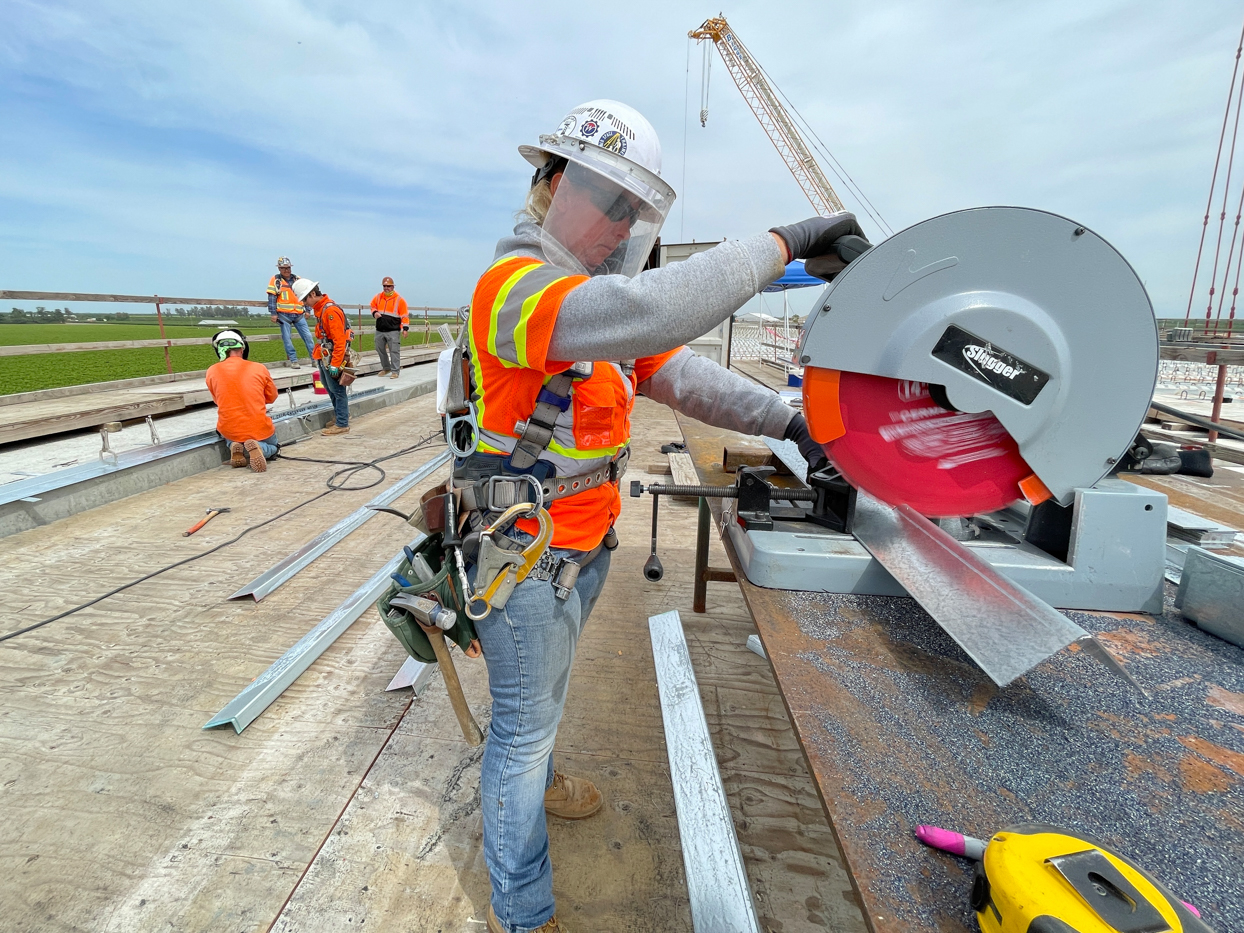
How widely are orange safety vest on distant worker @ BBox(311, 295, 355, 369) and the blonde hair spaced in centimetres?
567

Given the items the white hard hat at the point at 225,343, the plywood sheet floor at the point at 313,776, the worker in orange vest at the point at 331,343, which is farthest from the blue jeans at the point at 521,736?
the worker in orange vest at the point at 331,343

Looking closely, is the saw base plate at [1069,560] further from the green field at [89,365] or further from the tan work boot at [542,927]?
the green field at [89,365]

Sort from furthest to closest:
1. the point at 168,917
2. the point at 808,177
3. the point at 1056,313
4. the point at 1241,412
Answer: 1. the point at 808,177
2. the point at 1241,412
3. the point at 168,917
4. the point at 1056,313

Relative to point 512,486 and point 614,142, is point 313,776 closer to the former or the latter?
point 512,486

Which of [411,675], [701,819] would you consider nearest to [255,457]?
[411,675]

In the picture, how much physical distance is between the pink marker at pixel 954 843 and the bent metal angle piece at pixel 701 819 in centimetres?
51

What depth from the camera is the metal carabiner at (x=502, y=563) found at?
1.18 metres

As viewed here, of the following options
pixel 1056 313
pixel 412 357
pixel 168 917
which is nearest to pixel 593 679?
pixel 168 917

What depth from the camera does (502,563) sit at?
119cm

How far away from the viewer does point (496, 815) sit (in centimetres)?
128

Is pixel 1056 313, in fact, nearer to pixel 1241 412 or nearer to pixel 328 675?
pixel 328 675

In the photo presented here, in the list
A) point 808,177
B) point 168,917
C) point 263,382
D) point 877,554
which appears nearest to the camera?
point 877,554

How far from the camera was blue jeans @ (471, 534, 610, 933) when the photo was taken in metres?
1.25

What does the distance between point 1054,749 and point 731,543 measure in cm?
80
